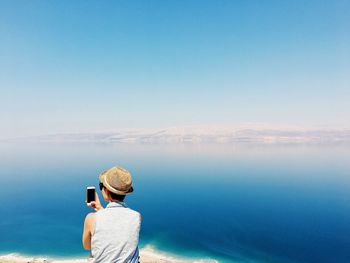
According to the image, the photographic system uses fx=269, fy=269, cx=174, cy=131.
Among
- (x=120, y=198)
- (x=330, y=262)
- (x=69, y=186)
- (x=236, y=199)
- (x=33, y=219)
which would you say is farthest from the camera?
(x=69, y=186)

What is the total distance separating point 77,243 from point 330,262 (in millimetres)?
34728

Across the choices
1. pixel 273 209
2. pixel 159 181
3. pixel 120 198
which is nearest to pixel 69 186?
pixel 159 181

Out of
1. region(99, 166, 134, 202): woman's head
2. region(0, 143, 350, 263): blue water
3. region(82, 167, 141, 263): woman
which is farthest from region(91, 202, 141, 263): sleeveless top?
region(0, 143, 350, 263): blue water

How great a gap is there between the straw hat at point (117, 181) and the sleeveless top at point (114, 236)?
0.56ft

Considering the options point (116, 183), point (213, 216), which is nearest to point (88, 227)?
point (116, 183)

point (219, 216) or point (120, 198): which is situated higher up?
point (120, 198)

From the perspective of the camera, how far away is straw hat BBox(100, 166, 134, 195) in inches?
102

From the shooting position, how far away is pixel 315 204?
63781mm

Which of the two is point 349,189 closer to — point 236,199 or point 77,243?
point 236,199

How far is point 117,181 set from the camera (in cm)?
261

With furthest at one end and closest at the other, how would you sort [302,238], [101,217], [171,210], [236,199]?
[236,199]
[171,210]
[302,238]
[101,217]

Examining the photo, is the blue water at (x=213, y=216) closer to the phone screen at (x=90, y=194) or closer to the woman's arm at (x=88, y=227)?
the phone screen at (x=90, y=194)

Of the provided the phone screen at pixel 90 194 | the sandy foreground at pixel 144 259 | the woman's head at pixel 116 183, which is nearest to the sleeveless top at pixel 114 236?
the woman's head at pixel 116 183

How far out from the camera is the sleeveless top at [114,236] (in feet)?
8.14
